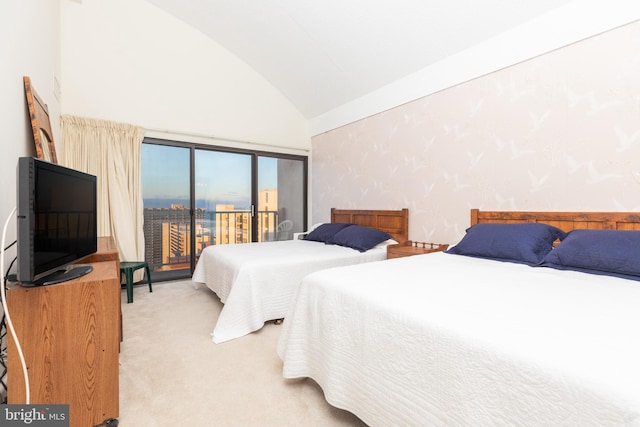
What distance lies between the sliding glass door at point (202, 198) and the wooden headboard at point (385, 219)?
1231 mm

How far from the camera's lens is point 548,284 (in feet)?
5.08

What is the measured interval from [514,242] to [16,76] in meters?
3.34

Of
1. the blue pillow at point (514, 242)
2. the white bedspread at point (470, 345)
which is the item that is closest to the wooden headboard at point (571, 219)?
the blue pillow at point (514, 242)

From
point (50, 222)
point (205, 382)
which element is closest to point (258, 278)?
point (205, 382)

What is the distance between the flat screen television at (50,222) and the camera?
1185mm

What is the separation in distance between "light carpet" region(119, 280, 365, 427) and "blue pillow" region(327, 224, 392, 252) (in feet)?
4.09

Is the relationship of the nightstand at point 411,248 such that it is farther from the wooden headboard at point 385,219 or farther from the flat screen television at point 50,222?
the flat screen television at point 50,222

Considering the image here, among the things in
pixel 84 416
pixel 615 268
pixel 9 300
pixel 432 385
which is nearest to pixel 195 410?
pixel 84 416

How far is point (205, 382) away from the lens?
5.94 ft

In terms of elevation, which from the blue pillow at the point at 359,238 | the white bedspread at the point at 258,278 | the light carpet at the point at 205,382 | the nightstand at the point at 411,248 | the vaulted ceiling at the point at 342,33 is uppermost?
the vaulted ceiling at the point at 342,33

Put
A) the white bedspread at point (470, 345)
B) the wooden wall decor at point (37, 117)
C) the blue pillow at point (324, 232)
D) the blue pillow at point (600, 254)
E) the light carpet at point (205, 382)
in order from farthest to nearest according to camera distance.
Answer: the blue pillow at point (324, 232), the wooden wall decor at point (37, 117), the blue pillow at point (600, 254), the light carpet at point (205, 382), the white bedspread at point (470, 345)

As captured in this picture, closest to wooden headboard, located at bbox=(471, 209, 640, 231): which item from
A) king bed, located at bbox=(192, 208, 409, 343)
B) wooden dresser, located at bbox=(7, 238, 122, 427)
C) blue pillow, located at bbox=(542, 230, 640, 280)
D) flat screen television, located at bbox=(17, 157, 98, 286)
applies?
blue pillow, located at bbox=(542, 230, 640, 280)

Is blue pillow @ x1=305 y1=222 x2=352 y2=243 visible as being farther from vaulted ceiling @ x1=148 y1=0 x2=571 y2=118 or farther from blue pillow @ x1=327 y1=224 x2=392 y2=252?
vaulted ceiling @ x1=148 y1=0 x2=571 y2=118

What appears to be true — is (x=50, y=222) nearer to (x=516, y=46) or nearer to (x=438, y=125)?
(x=438, y=125)
